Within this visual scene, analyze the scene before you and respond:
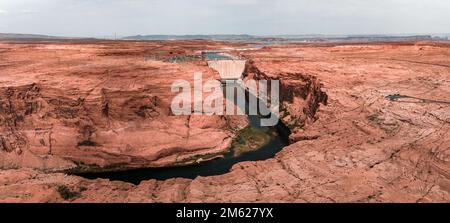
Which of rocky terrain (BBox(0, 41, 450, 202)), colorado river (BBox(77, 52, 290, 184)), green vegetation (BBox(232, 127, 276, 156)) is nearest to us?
rocky terrain (BBox(0, 41, 450, 202))

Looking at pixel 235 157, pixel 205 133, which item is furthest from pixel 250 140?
pixel 205 133

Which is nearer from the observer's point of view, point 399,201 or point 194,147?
point 399,201

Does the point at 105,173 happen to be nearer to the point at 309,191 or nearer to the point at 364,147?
the point at 309,191

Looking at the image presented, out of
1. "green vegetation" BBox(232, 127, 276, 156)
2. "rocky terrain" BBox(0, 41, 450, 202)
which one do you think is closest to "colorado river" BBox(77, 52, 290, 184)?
"green vegetation" BBox(232, 127, 276, 156)

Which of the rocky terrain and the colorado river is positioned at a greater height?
the rocky terrain

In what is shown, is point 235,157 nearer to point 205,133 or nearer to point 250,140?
point 205,133

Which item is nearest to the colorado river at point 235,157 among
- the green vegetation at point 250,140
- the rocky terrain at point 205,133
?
the green vegetation at point 250,140

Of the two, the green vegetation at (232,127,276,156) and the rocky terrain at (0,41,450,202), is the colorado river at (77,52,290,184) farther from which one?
the rocky terrain at (0,41,450,202)

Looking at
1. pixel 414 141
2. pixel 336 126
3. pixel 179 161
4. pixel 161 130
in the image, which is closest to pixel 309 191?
pixel 414 141

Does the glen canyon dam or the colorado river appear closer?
Result: the glen canyon dam
